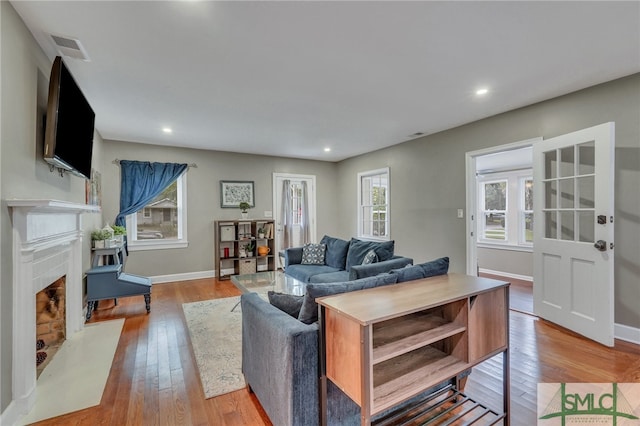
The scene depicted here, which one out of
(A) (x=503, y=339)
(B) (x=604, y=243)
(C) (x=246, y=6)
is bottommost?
(A) (x=503, y=339)

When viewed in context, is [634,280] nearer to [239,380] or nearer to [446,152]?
[446,152]

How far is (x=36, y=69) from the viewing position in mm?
2156

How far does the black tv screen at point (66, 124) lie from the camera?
79.9 inches

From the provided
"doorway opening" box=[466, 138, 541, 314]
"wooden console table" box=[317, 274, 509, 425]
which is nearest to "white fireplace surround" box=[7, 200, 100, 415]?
"wooden console table" box=[317, 274, 509, 425]

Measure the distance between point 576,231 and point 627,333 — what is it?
3.31 ft

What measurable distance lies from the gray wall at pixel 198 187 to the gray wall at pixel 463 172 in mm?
1886

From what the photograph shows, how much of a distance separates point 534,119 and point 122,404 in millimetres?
4684

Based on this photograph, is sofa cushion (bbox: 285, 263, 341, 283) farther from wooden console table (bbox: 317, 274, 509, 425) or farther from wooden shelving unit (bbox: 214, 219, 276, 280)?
wooden console table (bbox: 317, 274, 509, 425)

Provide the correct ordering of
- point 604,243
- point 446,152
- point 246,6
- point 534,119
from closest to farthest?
1. point 246,6
2. point 604,243
3. point 534,119
4. point 446,152

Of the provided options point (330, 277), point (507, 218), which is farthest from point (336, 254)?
point (507, 218)

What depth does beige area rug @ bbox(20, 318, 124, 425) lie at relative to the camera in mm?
1900

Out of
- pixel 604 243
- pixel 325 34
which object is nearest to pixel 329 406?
pixel 325 34

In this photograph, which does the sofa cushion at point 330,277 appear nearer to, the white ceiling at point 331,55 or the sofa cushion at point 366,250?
the sofa cushion at point 366,250

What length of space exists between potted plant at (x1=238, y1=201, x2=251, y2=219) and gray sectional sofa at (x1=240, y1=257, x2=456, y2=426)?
3906mm
